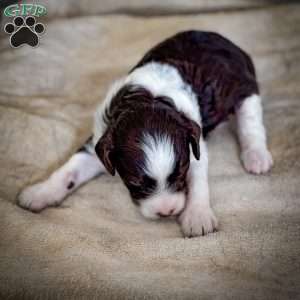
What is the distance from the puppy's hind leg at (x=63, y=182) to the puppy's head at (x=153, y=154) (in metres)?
0.54

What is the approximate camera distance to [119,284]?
7.13 ft

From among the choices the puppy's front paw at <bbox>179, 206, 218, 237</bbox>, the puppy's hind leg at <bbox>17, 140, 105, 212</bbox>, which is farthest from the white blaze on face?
the puppy's hind leg at <bbox>17, 140, 105, 212</bbox>

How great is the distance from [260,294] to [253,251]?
29 cm

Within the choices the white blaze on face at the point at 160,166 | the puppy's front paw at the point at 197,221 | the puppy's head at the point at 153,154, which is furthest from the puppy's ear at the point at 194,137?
the puppy's front paw at the point at 197,221

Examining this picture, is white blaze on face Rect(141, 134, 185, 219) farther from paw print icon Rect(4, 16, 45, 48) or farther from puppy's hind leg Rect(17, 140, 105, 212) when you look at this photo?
paw print icon Rect(4, 16, 45, 48)

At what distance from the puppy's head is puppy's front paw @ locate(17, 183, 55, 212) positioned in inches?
23.3

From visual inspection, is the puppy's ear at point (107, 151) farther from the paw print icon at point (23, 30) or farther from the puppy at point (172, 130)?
the paw print icon at point (23, 30)

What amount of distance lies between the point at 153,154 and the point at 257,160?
0.96m

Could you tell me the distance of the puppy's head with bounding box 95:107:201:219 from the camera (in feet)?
7.72

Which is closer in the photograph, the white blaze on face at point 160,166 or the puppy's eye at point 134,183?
the white blaze on face at point 160,166

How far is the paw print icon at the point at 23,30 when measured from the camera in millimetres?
3402

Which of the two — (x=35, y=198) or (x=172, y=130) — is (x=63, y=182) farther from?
(x=172, y=130)

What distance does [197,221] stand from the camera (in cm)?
256

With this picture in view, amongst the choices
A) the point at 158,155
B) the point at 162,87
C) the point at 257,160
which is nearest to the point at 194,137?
the point at 158,155
